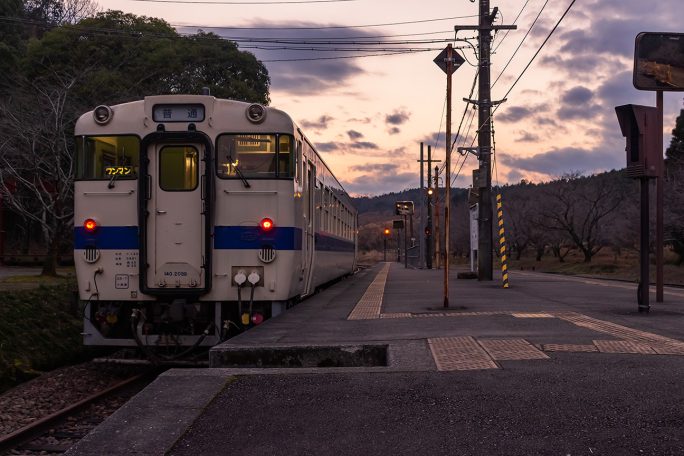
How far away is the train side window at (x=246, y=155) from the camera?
349 inches

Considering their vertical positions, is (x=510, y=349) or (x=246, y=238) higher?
(x=246, y=238)

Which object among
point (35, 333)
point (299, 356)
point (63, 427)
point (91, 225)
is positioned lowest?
point (63, 427)

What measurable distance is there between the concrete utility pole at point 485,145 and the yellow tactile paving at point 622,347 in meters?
13.5

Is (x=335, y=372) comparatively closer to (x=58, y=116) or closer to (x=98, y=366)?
(x=98, y=366)

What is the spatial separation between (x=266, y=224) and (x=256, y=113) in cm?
147

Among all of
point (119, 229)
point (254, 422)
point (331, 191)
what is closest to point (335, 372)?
point (254, 422)

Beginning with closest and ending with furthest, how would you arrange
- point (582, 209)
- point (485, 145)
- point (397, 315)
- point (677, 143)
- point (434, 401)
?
point (434, 401)
point (397, 315)
point (485, 145)
point (677, 143)
point (582, 209)

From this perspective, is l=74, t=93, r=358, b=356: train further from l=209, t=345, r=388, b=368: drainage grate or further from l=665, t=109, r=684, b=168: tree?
l=665, t=109, r=684, b=168: tree

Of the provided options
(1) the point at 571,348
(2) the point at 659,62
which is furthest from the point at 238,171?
(2) the point at 659,62

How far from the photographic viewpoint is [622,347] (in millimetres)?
6949

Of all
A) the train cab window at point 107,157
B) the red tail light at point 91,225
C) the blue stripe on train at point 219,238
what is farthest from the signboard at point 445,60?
the red tail light at point 91,225

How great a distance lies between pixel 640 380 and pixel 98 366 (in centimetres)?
822

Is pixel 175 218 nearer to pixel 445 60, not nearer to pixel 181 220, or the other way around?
pixel 181 220

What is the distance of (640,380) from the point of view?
5578 mm
